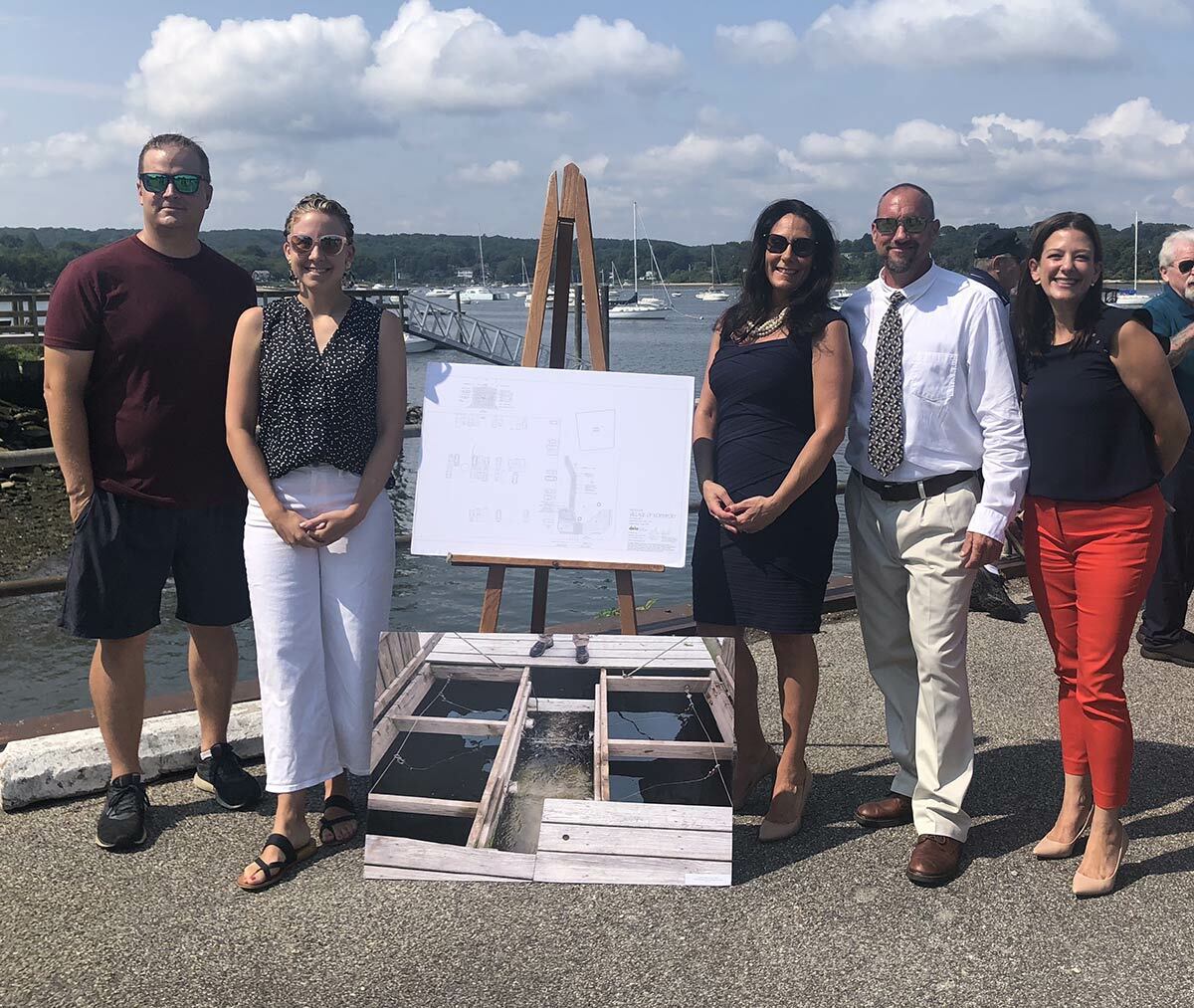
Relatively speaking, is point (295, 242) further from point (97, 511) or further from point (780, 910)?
point (780, 910)

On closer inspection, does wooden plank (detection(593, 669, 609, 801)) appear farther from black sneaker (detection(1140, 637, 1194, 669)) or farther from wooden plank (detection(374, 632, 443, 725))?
black sneaker (detection(1140, 637, 1194, 669))

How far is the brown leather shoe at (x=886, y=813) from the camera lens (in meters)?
3.69

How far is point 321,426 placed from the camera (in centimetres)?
332

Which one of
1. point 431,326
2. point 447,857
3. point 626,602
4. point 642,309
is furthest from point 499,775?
point 642,309

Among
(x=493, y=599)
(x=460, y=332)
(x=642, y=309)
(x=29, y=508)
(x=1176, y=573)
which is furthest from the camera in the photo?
(x=642, y=309)

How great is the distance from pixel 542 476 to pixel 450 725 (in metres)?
0.95

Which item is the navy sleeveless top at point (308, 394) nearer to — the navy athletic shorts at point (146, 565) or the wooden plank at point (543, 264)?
the navy athletic shorts at point (146, 565)

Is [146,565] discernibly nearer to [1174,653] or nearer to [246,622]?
[1174,653]

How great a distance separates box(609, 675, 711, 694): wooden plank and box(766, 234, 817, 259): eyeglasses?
4.67 feet

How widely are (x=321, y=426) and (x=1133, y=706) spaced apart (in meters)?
3.93

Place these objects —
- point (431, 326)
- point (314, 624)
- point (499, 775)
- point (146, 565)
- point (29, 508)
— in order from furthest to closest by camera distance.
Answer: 1. point (431, 326)
2. point (29, 508)
3. point (146, 565)
4. point (314, 624)
5. point (499, 775)

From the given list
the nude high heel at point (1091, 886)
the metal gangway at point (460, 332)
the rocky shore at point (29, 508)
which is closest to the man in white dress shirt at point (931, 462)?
the nude high heel at point (1091, 886)

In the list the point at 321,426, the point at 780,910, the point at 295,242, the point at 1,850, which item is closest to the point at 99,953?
the point at 1,850

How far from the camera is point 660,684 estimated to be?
3.50 m
